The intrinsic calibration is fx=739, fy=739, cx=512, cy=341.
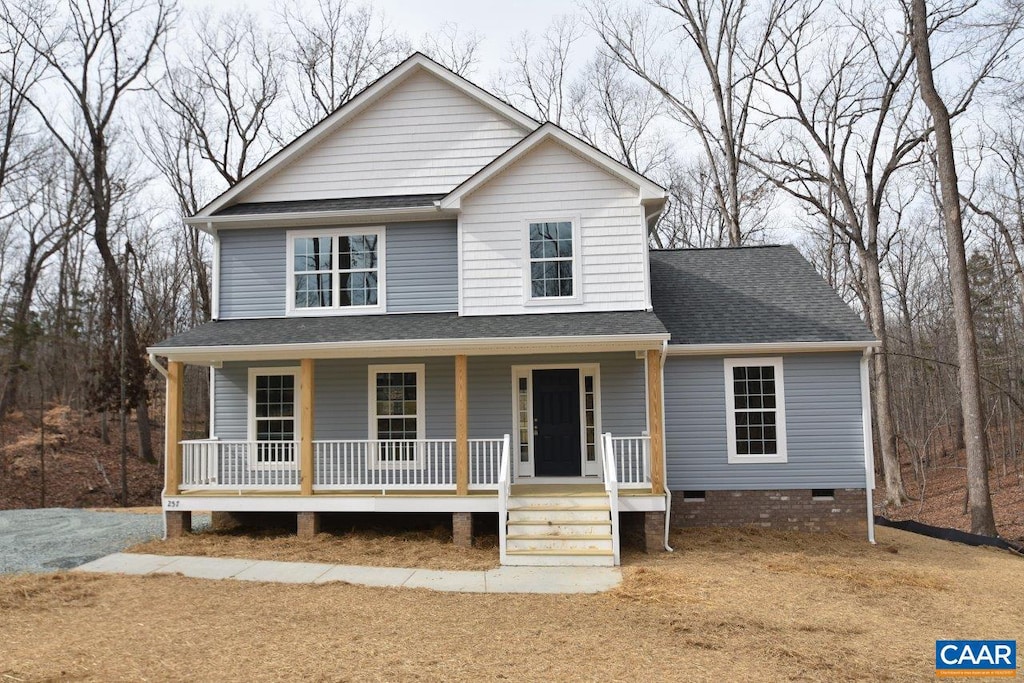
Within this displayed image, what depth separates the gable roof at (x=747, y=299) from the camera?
525 inches

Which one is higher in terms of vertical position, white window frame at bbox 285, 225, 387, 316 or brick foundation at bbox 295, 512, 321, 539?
white window frame at bbox 285, 225, 387, 316

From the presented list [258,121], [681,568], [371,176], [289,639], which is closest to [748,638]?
[681,568]

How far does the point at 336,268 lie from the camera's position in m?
14.0

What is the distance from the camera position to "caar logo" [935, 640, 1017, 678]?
6.23 m

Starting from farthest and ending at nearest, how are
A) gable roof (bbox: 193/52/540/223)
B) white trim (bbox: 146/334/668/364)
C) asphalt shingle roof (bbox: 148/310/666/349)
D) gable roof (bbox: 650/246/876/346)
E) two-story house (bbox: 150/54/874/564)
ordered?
1. gable roof (bbox: 193/52/540/223)
2. gable roof (bbox: 650/246/876/346)
3. two-story house (bbox: 150/54/874/564)
4. asphalt shingle roof (bbox: 148/310/666/349)
5. white trim (bbox: 146/334/668/364)

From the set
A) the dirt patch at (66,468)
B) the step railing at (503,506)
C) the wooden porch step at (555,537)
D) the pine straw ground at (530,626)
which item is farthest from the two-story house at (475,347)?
the dirt patch at (66,468)

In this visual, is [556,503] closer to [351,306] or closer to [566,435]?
[566,435]

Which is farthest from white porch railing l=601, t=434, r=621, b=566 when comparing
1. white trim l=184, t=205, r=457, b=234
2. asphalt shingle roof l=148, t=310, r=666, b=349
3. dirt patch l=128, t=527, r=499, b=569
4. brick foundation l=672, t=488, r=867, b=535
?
white trim l=184, t=205, r=457, b=234

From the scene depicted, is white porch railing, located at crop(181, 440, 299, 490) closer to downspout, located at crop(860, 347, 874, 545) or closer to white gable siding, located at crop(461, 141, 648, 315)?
white gable siding, located at crop(461, 141, 648, 315)

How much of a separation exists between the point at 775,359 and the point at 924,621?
6208mm

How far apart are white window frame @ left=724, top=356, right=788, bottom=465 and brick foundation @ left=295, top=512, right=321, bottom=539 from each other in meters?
7.31

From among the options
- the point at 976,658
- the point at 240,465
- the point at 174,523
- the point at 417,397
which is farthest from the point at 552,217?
the point at 976,658

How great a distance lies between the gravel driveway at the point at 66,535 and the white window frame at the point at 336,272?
15.0 ft

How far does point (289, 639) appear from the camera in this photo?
7.05 meters
